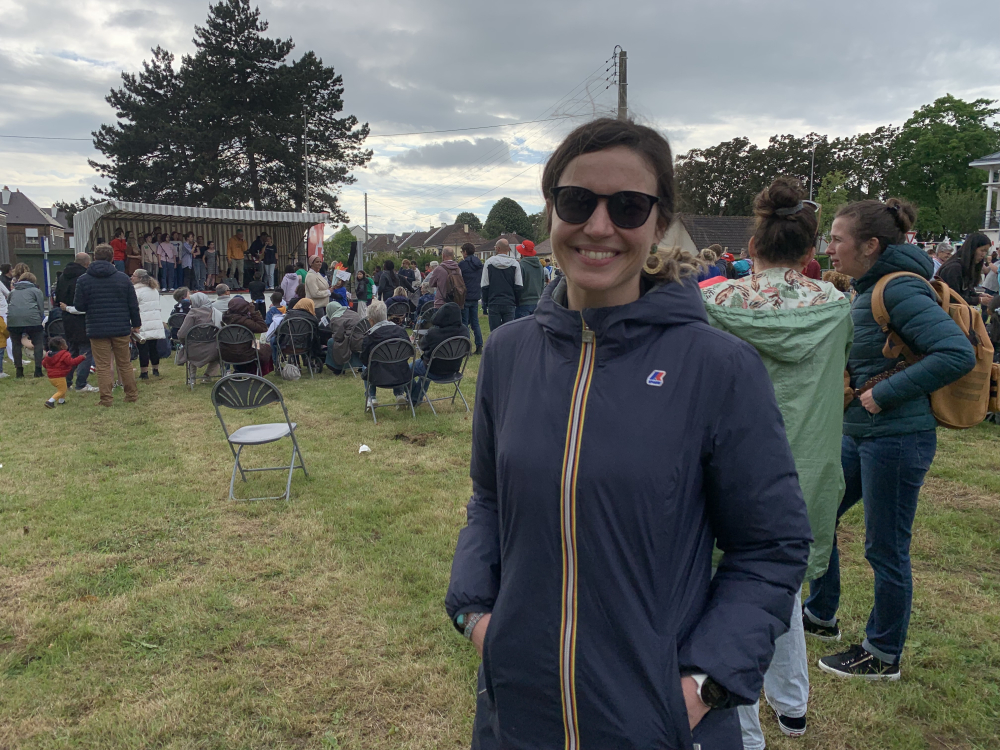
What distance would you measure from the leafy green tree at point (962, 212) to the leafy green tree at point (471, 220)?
69.7 meters

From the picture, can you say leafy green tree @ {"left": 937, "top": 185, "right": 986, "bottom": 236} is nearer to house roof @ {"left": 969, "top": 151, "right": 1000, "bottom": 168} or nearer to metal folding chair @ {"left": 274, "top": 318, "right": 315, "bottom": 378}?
house roof @ {"left": 969, "top": 151, "right": 1000, "bottom": 168}

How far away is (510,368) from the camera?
53.2 inches

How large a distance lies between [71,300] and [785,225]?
1106cm

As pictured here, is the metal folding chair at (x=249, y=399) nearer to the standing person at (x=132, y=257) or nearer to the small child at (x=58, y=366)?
the small child at (x=58, y=366)

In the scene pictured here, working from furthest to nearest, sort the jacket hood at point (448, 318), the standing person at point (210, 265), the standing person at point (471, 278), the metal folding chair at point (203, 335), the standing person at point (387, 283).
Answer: the standing person at point (210, 265) → the standing person at point (387, 283) → the standing person at point (471, 278) → the metal folding chair at point (203, 335) → the jacket hood at point (448, 318)

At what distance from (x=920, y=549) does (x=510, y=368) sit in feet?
13.3

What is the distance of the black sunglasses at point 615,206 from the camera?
4.16ft

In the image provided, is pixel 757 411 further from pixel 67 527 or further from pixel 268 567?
pixel 67 527

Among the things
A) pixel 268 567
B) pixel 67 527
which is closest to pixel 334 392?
pixel 67 527

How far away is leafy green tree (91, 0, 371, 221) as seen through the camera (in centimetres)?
2873

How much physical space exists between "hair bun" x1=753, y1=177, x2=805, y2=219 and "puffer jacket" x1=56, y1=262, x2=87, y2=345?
9.98 meters

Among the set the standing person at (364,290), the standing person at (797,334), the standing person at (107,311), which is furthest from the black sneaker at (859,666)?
the standing person at (364,290)

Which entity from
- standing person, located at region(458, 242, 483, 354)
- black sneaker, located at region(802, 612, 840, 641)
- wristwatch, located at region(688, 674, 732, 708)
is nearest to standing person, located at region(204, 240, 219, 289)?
standing person, located at region(458, 242, 483, 354)

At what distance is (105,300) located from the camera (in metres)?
8.45
